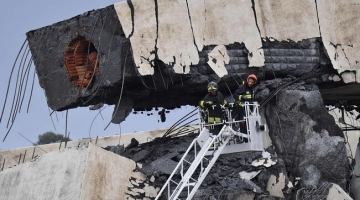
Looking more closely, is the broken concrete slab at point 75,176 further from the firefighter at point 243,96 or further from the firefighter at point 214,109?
the firefighter at point 243,96

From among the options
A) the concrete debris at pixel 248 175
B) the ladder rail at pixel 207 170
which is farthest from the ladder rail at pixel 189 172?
the concrete debris at pixel 248 175

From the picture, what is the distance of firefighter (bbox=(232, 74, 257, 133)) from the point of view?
72.8 feet

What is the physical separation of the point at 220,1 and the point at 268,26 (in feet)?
4.56

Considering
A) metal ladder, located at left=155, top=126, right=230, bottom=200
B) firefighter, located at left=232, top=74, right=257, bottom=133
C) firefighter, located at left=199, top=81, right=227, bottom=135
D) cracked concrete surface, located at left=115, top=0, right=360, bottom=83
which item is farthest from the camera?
cracked concrete surface, located at left=115, top=0, right=360, bottom=83

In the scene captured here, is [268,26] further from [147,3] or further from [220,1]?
[147,3]

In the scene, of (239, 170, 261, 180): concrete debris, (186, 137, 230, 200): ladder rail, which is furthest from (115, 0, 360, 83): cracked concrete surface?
(239, 170, 261, 180): concrete debris

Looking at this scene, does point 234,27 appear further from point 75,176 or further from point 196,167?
point 75,176

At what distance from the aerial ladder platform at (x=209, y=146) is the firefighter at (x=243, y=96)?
0.09 meters

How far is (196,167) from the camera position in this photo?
2089 centimetres

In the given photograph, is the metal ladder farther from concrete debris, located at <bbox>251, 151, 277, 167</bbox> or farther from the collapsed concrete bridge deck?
concrete debris, located at <bbox>251, 151, 277, 167</bbox>

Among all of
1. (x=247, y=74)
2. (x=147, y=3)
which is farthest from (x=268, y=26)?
(x=147, y=3)

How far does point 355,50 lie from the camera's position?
24.7 meters

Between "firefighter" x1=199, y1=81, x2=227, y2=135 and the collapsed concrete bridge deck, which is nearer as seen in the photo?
"firefighter" x1=199, y1=81, x2=227, y2=135

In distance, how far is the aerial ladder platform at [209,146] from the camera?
821 inches
